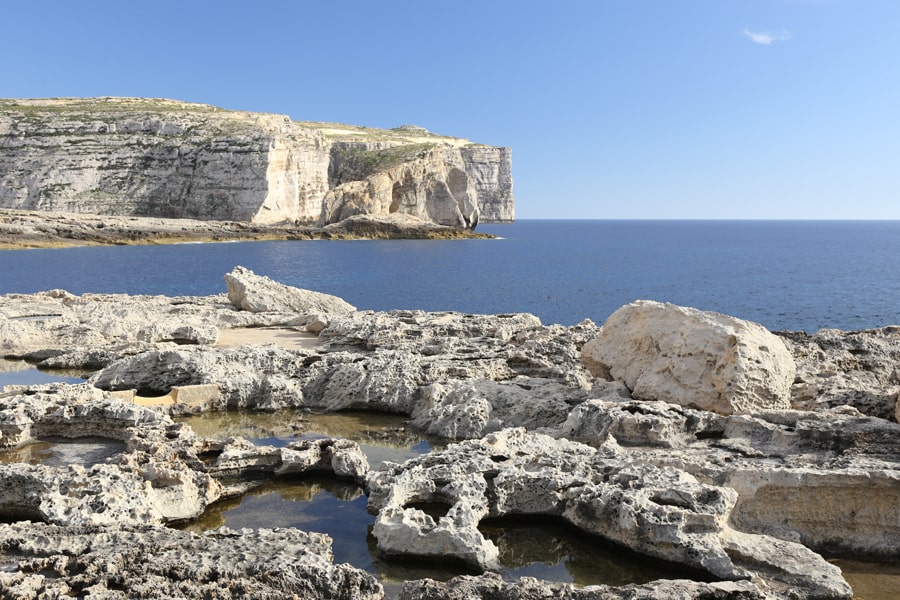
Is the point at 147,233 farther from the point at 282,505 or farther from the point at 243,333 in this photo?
the point at 282,505

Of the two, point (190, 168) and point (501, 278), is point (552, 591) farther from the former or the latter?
point (190, 168)

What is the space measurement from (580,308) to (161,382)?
88.8ft

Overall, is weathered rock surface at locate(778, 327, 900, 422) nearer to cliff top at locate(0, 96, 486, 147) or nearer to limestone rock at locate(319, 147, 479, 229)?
limestone rock at locate(319, 147, 479, 229)

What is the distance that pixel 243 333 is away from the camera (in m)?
17.9

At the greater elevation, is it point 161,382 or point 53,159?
point 53,159

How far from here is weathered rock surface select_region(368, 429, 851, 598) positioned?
6.49 m

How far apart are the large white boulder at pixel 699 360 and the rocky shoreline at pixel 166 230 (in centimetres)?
6669

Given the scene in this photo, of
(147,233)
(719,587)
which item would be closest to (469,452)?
(719,587)

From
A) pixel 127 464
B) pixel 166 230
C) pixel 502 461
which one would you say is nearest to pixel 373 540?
pixel 502 461

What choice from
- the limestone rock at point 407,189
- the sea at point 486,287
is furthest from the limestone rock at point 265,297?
the limestone rock at point 407,189

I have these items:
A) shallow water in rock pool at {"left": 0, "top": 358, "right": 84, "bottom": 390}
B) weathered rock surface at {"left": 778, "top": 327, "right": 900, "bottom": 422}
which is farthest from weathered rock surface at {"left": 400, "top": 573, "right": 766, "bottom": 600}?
shallow water in rock pool at {"left": 0, "top": 358, "right": 84, "bottom": 390}

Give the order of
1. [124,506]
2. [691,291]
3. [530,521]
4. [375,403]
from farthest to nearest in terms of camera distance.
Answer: [691,291], [375,403], [530,521], [124,506]

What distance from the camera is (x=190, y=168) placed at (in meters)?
83.9

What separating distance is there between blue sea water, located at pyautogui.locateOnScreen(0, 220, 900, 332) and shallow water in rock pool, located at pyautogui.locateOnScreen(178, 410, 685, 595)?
24.6m
